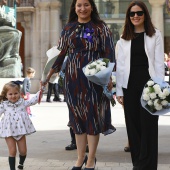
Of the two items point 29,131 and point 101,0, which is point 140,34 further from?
point 101,0

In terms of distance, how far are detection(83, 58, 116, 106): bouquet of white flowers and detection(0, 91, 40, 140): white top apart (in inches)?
31.6

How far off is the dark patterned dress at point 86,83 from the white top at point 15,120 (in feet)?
1.67

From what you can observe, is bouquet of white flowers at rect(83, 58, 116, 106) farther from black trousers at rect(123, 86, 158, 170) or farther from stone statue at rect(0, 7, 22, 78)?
stone statue at rect(0, 7, 22, 78)

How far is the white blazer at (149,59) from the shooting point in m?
5.44

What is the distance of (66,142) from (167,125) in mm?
3617

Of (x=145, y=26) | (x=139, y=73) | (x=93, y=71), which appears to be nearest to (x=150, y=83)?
(x=139, y=73)

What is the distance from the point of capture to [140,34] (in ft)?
18.4

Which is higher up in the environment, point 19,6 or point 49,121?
point 19,6

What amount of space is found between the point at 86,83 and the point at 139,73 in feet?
1.94

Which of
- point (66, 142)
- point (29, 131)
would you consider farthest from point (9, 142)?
point (66, 142)

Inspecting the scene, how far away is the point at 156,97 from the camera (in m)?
5.24

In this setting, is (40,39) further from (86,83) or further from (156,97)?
(156,97)

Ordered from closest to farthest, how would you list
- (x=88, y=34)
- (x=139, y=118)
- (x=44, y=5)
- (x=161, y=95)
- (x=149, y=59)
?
(x=161, y=95) → (x=149, y=59) → (x=139, y=118) → (x=88, y=34) → (x=44, y=5)

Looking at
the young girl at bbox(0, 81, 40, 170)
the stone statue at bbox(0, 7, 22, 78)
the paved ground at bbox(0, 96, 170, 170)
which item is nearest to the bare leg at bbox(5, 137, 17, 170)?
the young girl at bbox(0, 81, 40, 170)
